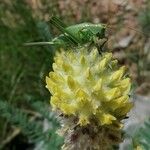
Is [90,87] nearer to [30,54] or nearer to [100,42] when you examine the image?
[100,42]

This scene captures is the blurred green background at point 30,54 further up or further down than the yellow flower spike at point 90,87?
further down

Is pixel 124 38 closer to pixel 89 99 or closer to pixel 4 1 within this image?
pixel 4 1

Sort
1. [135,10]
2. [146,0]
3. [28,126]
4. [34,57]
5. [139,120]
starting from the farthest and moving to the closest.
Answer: [135,10]
[146,0]
[34,57]
[139,120]
[28,126]

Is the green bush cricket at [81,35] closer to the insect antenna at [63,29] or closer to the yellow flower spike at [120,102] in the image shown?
the insect antenna at [63,29]

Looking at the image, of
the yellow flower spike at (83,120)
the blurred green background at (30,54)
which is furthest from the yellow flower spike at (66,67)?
the blurred green background at (30,54)

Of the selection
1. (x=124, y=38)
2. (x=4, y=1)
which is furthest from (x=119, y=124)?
(x=124, y=38)

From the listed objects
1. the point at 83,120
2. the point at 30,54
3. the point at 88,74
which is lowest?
the point at 30,54

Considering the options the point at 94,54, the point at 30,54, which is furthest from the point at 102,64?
the point at 30,54

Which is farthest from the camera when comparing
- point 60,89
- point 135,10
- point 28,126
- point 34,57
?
point 135,10

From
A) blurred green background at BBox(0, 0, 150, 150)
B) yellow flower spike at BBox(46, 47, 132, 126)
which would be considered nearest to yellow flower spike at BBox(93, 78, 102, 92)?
yellow flower spike at BBox(46, 47, 132, 126)
